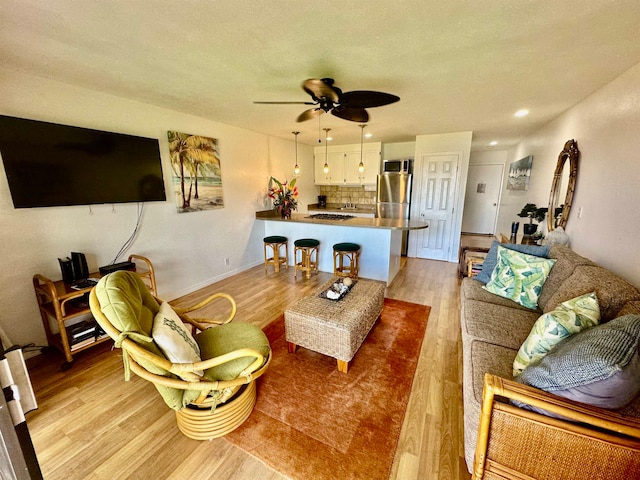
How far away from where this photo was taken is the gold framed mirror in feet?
8.96

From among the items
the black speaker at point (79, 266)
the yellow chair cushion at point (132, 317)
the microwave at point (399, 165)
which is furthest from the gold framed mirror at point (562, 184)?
the black speaker at point (79, 266)

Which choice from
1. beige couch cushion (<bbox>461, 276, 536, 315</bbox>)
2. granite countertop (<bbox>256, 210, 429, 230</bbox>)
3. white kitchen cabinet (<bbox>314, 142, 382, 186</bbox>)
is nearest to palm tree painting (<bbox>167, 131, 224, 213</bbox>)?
granite countertop (<bbox>256, 210, 429, 230</bbox>)

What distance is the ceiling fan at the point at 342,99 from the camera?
6.26 ft

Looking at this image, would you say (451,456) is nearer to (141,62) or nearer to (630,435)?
(630,435)

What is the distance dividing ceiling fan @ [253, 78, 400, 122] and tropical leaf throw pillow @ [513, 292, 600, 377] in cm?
167

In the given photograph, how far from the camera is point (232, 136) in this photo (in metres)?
4.02

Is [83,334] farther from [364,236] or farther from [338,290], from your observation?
[364,236]

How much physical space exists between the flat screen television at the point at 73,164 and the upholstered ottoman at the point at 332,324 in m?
2.22

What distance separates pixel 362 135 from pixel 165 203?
343 centimetres

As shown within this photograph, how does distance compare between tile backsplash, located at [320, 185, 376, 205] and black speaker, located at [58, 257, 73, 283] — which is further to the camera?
tile backsplash, located at [320, 185, 376, 205]

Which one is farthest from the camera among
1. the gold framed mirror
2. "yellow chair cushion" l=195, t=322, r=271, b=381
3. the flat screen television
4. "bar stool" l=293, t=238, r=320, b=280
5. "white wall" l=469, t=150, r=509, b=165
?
"white wall" l=469, t=150, r=509, b=165

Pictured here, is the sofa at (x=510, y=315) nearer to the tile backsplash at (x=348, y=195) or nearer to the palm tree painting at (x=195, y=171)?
the palm tree painting at (x=195, y=171)

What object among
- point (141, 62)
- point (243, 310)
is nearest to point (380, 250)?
point (243, 310)

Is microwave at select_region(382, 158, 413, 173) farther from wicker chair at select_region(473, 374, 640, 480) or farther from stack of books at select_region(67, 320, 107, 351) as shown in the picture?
stack of books at select_region(67, 320, 107, 351)
